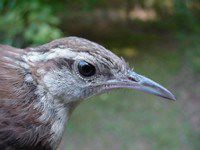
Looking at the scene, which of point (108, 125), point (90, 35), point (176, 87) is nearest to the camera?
point (108, 125)

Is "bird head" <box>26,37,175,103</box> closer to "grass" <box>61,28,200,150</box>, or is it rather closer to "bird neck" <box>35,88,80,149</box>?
"bird neck" <box>35,88,80,149</box>

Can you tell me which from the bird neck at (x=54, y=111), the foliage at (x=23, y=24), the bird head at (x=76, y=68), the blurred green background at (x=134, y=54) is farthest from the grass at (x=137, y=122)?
the bird head at (x=76, y=68)

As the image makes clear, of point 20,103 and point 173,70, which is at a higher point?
point 173,70

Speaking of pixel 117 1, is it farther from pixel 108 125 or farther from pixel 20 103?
pixel 20 103

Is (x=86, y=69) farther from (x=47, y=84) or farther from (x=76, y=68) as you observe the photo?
(x=47, y=84)

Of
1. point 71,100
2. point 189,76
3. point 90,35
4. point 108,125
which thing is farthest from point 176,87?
point 71,100
